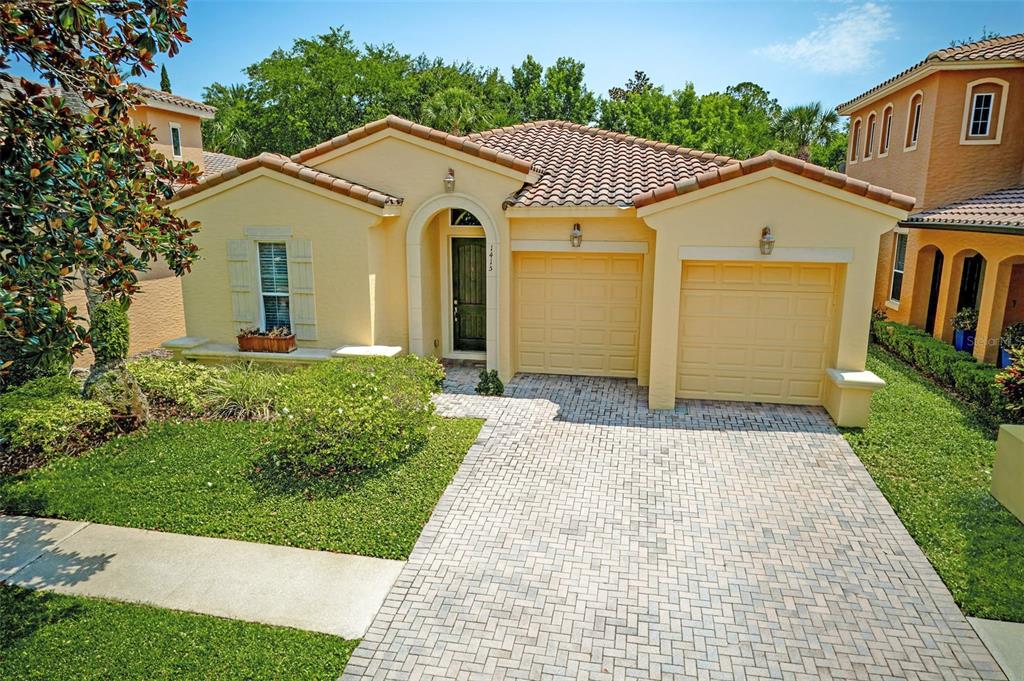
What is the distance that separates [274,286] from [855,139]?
803 inches

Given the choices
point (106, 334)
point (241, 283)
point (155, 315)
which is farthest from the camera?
point (155, 315)

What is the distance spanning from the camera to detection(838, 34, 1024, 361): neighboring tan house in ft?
46.6

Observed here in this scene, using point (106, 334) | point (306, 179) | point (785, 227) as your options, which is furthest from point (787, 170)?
point (106, 334)

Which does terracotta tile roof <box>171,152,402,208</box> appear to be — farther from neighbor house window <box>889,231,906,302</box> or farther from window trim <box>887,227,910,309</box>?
neighbor house window <box>889,231,906,302</box>

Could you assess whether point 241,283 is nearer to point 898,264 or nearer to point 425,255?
point 425,255

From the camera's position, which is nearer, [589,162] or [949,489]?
[949,489]

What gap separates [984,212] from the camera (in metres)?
14.4

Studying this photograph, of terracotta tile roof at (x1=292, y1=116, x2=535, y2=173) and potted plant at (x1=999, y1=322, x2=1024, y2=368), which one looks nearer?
terracotta tile roof at (x1=292, y1=116, x2=535, y2=173)

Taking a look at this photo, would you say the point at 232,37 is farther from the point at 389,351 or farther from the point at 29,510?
the point at 29,510

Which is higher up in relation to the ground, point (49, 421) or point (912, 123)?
point (912, 123)

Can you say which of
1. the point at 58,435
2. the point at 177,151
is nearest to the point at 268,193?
the point at 58,435

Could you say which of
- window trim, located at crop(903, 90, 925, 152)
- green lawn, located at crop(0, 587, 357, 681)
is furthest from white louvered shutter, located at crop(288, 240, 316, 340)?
window trim, located at crop(903, 90, 925, 152)

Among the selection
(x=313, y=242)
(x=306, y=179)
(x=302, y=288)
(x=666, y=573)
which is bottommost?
(x=666, y=573)

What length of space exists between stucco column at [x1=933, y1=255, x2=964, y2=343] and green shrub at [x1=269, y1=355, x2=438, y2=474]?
1346 cm
